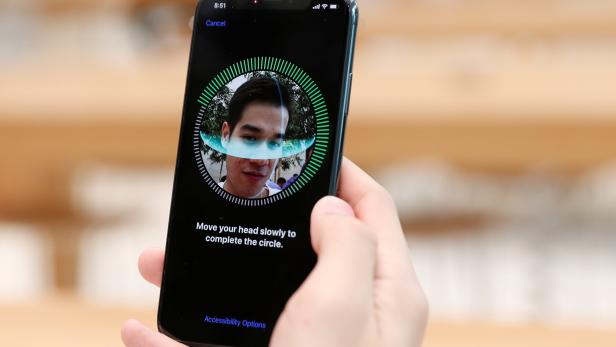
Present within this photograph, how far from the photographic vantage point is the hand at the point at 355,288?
1.13 ft

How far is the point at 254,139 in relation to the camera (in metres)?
0.46

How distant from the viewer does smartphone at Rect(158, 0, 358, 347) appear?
446 millimetres

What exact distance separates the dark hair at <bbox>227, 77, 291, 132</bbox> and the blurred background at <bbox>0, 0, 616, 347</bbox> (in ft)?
0.85

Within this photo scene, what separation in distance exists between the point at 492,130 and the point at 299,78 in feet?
0.93

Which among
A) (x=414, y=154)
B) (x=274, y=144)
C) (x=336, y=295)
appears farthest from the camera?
(x=414, y=154)

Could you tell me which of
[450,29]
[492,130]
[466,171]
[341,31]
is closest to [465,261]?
[466,171]

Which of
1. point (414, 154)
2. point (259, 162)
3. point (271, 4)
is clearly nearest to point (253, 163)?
point (259, 162)

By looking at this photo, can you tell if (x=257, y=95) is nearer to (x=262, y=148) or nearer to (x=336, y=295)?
(x=262, y=148)

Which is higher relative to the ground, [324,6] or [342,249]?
[324,6]

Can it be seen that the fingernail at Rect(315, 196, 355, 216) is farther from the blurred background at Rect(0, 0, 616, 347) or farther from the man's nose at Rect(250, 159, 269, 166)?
the blurred background at Rect(0, 0, 616, 347)

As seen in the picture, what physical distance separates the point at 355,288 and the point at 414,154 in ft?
1.29

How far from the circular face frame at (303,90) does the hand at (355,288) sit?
24 mm

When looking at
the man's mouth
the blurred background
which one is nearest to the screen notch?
the man's mouth

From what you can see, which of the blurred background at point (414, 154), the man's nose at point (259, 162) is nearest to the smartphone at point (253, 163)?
the man's nose at point (259, 162)
